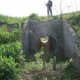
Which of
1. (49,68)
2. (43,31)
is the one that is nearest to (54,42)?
(43,31)

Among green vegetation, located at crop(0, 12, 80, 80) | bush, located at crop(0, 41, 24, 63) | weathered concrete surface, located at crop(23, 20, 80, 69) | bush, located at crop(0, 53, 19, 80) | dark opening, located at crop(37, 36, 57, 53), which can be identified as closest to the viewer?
→ bush, located at crop(0, 53, 19, 80)

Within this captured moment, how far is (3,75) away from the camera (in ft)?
31.2

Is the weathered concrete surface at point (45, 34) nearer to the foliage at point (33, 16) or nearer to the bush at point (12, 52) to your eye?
the foliage at point (33, 16)

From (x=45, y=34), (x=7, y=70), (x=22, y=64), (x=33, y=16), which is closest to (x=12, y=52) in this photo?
(x=22, y=64)

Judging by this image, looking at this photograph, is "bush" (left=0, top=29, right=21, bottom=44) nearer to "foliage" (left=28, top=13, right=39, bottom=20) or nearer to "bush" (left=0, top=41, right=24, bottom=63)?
"foliage" (left=28, top=13, right=39, bottom=20)

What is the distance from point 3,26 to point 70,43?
209 inches

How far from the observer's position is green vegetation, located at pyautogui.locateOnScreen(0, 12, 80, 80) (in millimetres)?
9773

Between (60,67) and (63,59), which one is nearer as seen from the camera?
(60,67)

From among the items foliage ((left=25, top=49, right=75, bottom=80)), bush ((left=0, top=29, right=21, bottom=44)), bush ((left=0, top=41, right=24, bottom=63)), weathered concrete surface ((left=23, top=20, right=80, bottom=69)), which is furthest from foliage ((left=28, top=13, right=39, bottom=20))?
bush ((left=0, top=41, right=24, bottom=63))

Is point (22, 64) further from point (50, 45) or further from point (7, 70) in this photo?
point (50, 45)

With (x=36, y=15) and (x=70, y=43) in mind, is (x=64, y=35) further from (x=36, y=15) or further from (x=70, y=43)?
(x=36, y=15)

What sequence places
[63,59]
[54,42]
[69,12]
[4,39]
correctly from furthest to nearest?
[69,12] → [54,42] → [63,59] → [4,39]

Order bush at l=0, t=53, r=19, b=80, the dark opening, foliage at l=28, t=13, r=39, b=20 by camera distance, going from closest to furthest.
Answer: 1. bush at l=0, t=53, r=19, b=80
2. the dark opening
3. foliage at l=28, t=13, r=39, b=20

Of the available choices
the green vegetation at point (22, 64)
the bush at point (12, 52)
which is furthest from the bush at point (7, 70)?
the bush at point (12, 52)
